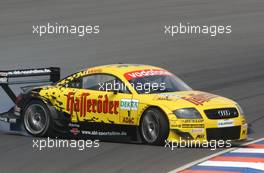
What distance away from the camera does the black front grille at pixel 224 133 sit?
13242 millimetres

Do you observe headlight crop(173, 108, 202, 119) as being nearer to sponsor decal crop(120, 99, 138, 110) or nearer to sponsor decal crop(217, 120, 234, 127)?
sponsor decal crop(217, 120, 234, 127)

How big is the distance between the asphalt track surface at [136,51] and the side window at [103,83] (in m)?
0.98

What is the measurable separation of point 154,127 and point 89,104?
1417 mm

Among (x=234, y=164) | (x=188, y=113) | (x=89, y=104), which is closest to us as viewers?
(x=234, y=164)

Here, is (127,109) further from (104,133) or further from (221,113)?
(221,113)

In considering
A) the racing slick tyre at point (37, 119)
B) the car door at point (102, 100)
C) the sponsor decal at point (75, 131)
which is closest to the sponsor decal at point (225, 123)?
the car door at point (102, 100)

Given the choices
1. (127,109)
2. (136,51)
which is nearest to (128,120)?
(127,109)

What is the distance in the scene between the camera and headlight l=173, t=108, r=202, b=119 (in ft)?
43.2

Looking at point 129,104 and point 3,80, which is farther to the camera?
point 3,80

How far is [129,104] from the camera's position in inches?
541

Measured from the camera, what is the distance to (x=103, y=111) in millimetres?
14062

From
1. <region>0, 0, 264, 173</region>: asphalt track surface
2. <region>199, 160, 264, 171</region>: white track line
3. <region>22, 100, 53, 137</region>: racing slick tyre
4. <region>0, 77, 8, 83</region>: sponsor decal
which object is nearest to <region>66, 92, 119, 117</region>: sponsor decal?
<region>22, 100, 53, 137</region>: racing slick tyre

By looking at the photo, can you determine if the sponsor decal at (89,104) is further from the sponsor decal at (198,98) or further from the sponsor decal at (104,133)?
the sponsor decal at (198,98)

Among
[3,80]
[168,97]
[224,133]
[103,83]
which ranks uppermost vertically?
[3,80]
